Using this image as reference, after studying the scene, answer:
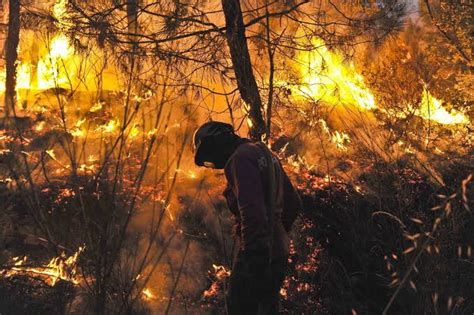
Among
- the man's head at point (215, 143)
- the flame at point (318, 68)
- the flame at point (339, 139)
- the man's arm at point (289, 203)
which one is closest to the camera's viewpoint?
the man's head at point (215, 143)

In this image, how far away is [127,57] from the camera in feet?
16.5

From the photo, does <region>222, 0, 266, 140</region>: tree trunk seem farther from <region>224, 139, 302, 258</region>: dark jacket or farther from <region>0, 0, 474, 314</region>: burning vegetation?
<region>224, 139, 302, 258</region>: dark jacket

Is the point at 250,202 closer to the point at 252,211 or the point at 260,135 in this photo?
the point at 252,211

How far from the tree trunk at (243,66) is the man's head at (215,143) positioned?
2492mm

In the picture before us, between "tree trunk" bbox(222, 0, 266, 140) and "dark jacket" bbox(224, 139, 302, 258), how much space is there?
8.34 feet

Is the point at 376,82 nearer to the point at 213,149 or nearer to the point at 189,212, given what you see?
the point at 189,212

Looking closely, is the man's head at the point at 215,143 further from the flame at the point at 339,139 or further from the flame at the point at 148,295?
the flame at the point at 339,139

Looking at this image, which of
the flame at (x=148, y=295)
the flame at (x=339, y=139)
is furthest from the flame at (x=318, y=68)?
the flame at (x=148, y=295)

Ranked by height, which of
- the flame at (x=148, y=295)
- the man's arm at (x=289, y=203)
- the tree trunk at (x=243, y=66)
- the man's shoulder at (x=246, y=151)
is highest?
the tree trunk at (x=243, y=66)

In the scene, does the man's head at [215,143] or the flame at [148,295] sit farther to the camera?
the flame at [148,295]

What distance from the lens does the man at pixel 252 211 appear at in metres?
2.62

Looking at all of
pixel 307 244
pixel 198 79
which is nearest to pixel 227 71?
pixel 198 79

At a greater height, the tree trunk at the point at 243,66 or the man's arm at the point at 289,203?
the tree trunk at the point at 243,66

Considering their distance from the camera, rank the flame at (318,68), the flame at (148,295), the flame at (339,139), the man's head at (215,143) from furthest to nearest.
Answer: the flame at (339,139) → the flame at (318,68) → the flame at (148,295) → the man's head at (215,143)
